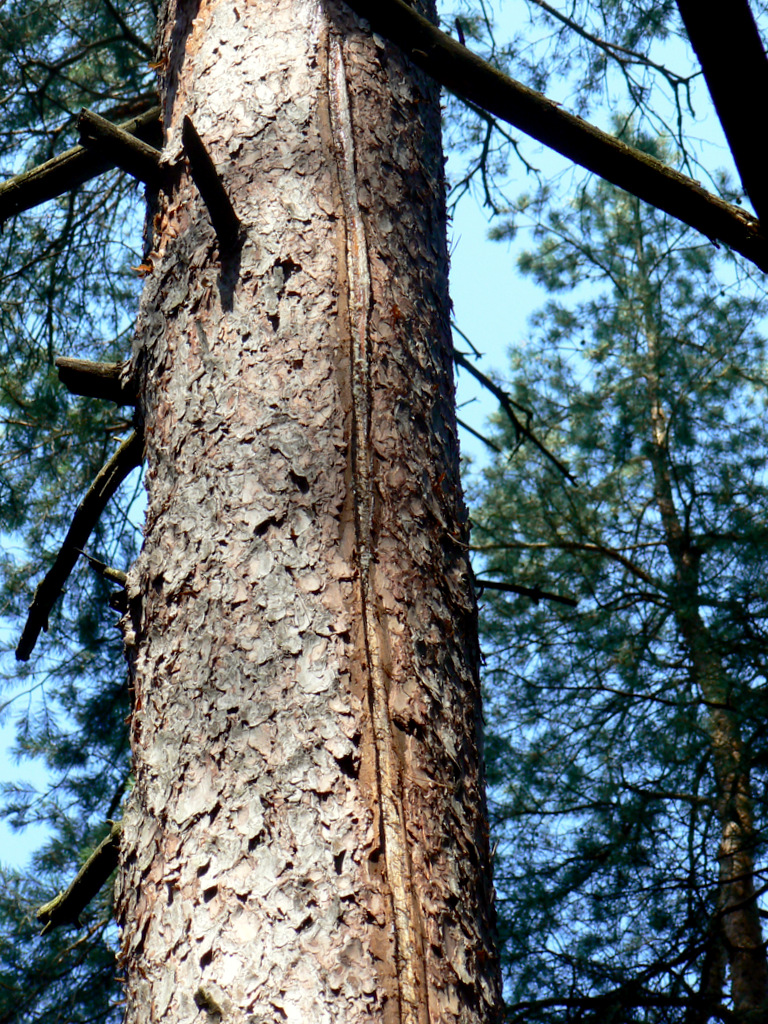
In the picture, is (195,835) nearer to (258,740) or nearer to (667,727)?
(258,740)

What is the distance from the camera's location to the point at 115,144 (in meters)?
1.55

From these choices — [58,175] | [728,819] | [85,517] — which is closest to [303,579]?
[85,517]

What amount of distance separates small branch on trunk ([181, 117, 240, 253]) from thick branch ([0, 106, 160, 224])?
446 mm

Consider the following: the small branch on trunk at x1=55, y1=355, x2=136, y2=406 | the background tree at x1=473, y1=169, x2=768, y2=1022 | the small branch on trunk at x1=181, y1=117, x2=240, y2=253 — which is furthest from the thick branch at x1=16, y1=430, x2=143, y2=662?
the background tree at x1=473, y1=169, x2=768, y2=1022

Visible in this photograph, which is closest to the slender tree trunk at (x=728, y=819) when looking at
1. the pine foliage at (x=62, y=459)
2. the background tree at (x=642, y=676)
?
the background tree at (x=642, y=676)

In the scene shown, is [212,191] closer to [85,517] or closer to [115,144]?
[115,144]

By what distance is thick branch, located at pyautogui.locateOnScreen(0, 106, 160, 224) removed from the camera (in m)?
1.74

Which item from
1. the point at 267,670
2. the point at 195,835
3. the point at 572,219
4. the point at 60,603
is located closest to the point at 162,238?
the point at 267,670

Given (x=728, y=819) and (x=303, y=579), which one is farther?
(x=728, y=819)

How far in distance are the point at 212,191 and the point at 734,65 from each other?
734 millimetres

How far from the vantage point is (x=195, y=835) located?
1.05 m

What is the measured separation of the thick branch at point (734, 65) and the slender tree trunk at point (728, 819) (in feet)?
11.0

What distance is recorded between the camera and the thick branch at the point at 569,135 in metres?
1.07

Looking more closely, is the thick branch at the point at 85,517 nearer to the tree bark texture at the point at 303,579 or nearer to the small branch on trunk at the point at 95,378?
the small branch on trunk at the point at 95,378
